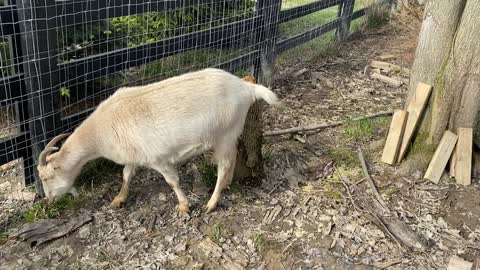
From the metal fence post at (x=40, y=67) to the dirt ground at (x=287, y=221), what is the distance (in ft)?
2.48

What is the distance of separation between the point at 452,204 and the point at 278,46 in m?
3.53

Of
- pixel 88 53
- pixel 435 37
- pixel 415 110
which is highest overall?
pixel 435 37

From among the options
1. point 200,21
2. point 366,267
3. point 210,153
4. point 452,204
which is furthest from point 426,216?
point 200,21

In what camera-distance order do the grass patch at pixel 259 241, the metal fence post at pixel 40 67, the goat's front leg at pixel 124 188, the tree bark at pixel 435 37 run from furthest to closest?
the tree bark at pixel 435 37 → the goat's front leg at pixel 124 188 → the grass patch at pixel 259 241 → the metal fence post at pixel 40 67

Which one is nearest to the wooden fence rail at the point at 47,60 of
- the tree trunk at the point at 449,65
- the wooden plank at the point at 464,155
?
the tree trunk at the point at 449,65

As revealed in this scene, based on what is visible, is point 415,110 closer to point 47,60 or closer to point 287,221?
point 287,221

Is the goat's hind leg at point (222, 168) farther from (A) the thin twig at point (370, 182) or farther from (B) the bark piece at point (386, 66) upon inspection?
(B) the bark piece at point (386, 66)

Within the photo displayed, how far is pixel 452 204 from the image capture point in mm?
4344

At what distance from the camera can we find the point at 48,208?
3998 mm

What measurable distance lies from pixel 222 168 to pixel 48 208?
1.57 m

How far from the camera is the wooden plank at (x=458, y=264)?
3.57 m

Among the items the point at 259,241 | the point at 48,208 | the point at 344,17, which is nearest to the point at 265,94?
the point at 259,241

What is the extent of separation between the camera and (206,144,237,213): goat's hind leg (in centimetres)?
401

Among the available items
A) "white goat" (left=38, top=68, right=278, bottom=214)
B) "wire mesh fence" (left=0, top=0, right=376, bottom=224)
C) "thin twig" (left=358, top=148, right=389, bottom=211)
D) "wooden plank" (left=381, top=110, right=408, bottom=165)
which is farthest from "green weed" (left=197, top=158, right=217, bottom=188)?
"wooden plank" (left=381, top=110, right=408, bottom=165)
